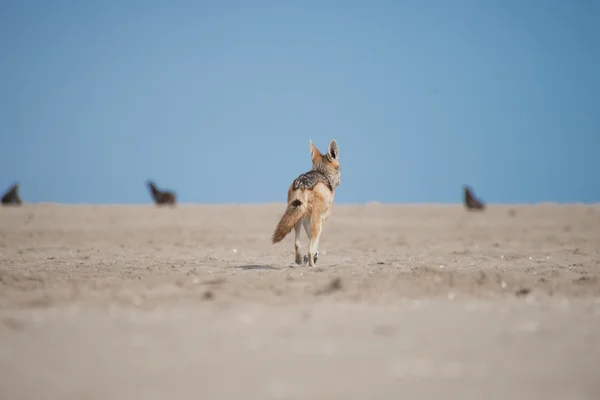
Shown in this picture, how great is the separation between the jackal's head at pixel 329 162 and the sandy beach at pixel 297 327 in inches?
63.2

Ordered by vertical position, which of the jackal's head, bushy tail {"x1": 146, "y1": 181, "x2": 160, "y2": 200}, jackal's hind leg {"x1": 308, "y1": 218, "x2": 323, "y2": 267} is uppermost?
bushy tail {"x1": 146, "y1": 181, "x2": 160, "y2": 200}

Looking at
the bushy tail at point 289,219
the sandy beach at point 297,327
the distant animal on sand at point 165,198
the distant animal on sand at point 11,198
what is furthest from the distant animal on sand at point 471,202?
the bushy tail at point 289,219

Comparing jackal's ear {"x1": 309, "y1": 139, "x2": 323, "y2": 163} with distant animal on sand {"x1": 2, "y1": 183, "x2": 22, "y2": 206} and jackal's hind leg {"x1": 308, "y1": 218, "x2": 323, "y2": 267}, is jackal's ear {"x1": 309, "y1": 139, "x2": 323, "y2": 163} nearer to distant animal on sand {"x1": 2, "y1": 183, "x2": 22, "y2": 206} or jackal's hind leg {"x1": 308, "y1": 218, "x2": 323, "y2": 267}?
jackal's hind leg {"x1": 308, "y1": 218, "x2": 323, "y2": 267}

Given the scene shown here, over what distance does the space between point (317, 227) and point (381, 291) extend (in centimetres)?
347

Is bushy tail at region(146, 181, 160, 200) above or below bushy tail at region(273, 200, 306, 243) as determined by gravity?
above

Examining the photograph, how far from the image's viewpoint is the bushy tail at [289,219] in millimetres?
10859

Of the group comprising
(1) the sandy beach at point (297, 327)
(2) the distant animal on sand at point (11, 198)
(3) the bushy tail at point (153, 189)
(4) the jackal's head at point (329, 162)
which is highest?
(3) the bushy tail at point (153, 189)

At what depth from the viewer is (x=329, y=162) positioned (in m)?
12.5

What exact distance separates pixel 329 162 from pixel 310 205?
1.37 meters

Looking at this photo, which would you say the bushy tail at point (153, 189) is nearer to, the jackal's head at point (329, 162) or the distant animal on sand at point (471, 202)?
the distant animal on sand at point (471, 202)

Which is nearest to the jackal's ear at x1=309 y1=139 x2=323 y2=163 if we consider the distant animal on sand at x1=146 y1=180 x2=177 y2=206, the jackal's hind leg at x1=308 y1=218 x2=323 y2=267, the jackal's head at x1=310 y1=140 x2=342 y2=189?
the jackal's head at x1=310 y1=140 x2=342 y2=189

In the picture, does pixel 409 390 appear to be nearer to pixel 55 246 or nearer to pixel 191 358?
pixel 191 358

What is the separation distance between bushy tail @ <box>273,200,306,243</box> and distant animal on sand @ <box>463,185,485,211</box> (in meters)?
22.4

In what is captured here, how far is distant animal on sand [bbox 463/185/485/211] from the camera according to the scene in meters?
32.2
